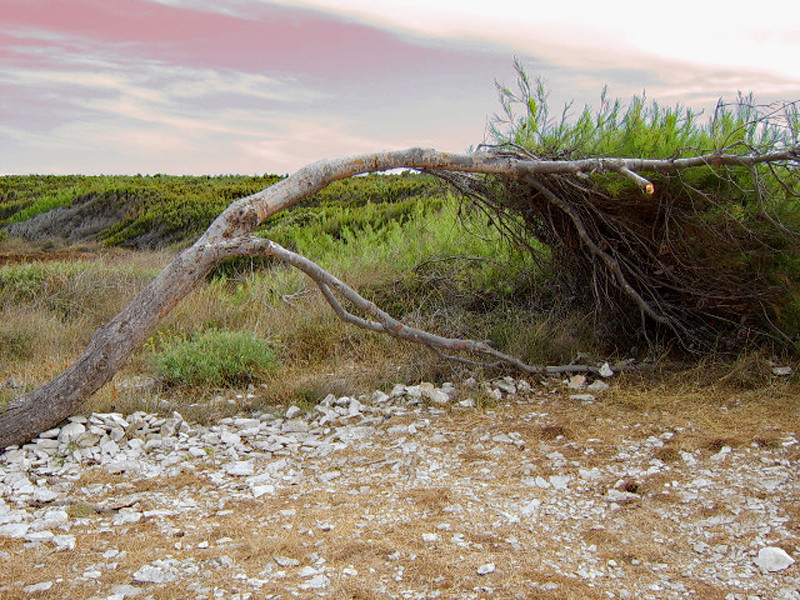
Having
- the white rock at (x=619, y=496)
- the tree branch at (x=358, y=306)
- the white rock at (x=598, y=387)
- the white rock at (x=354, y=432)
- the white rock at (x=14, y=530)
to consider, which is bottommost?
the white rock at (x=14, y=530)

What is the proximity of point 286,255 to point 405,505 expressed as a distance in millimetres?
2145

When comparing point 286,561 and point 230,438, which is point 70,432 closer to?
point 230,438

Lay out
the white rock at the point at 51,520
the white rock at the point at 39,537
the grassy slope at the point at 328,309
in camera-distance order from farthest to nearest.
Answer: the grassy slope at the point at 328,309 → the white rock at the point at 51,520 → the white rock at the point at 39,537

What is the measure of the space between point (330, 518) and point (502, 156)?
12.2 feet

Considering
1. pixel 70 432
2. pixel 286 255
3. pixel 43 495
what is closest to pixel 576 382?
pixel 286 255

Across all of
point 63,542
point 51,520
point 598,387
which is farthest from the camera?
point 598,387

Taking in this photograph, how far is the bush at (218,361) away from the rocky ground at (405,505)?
1.05 m

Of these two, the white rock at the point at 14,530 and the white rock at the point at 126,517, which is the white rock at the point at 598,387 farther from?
the white rock at the point at 14,530

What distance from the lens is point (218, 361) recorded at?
6789 mm

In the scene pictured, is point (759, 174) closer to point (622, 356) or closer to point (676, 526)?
point (622, 356)

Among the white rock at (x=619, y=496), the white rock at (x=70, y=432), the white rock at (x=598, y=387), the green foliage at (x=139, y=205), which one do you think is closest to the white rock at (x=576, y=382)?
the white rock at (x=598, y=387)

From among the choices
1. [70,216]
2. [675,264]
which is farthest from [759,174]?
[70,216]

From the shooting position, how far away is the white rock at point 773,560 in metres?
3.38

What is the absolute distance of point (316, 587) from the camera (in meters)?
3.20
